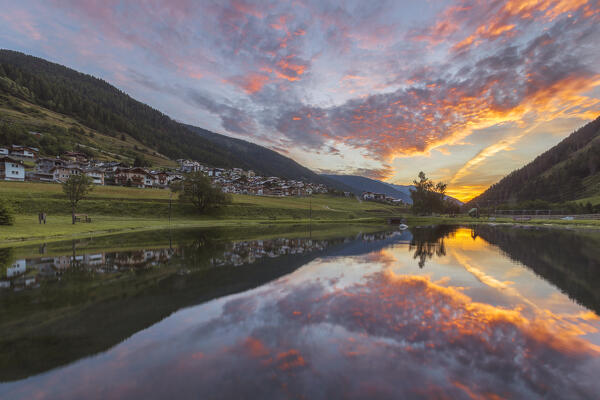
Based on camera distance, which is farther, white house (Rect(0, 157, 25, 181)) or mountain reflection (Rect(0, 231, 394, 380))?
→ white house (Rect(0, 157, 25, 181))

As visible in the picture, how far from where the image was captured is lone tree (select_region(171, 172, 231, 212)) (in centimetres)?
7456

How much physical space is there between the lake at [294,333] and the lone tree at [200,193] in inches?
2282

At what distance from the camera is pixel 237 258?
21.1m

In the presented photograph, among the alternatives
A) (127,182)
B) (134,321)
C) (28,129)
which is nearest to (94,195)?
(127,182)

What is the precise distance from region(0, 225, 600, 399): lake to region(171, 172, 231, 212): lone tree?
190 feet

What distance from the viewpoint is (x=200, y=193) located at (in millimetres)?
74625

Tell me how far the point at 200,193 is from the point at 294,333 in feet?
237

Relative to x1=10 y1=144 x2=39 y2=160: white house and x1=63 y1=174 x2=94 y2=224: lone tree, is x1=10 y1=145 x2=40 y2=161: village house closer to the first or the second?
x1=10 y1=144 x2=39 y2=160: white house

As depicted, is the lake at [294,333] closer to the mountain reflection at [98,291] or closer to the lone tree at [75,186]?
the mountain reflection at [98,291]

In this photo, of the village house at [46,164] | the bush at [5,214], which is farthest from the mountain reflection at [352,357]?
the village house at [46,164]

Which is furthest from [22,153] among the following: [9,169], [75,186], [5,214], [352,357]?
[352,357]

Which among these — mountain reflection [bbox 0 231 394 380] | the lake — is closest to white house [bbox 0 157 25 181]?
→ mountain reflection [bbox 0 231 394 380]

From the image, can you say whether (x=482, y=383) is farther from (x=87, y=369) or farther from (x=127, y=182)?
(x=127, y=182)

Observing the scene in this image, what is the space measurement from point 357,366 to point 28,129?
223m
